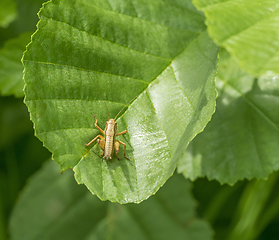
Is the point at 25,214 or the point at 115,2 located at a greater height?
the point at 115,2

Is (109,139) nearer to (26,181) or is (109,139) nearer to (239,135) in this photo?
(239,135)

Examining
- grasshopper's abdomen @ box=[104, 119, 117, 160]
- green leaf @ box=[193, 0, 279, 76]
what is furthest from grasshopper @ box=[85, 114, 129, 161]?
green leaf @ box=[193, 0, 279, 76]

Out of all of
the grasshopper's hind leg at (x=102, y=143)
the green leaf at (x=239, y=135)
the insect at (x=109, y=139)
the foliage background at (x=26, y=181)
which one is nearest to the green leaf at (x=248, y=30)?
the insect at (x=109, y=139)

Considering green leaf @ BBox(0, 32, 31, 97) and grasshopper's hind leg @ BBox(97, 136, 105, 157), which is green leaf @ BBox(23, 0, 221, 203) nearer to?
grasshopper's hind leg @ BBox(97, 136, 105, 157)

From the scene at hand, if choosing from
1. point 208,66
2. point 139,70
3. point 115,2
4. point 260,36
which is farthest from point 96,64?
point 260,36

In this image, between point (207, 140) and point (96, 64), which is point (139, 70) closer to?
point (96, 64)

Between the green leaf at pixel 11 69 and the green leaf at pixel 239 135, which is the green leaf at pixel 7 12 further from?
the green leaf at pixel 239 135
